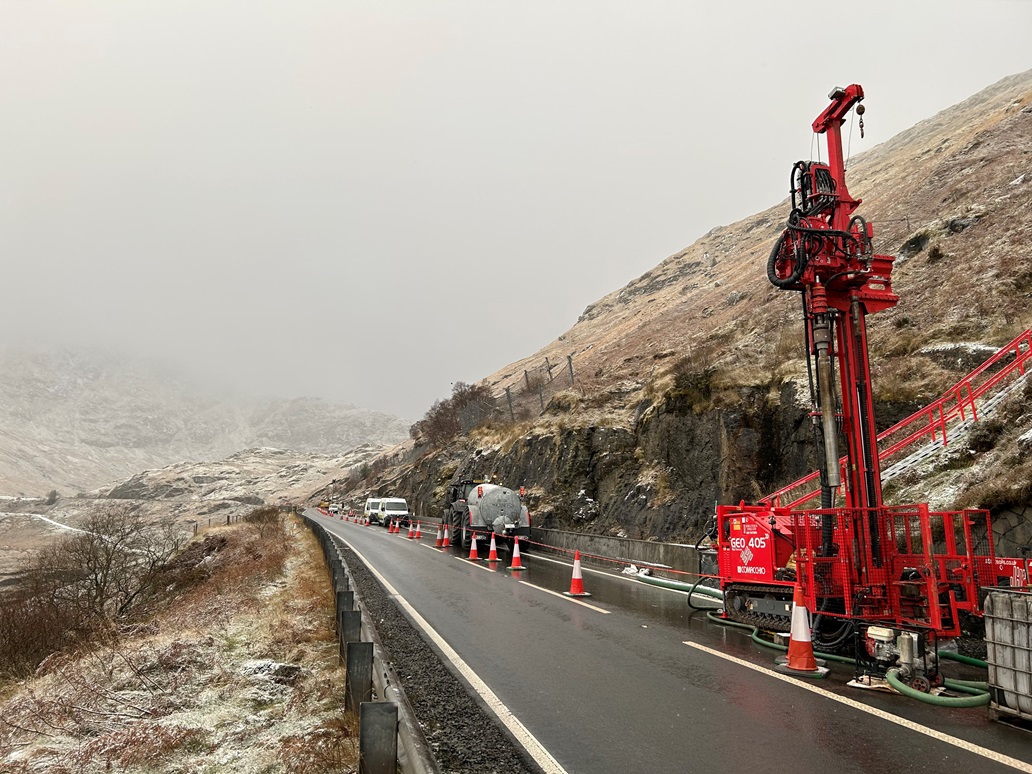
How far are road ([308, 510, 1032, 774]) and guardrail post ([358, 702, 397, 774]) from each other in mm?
1668

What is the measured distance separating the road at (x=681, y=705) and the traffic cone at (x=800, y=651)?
0.67ft

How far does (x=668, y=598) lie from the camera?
13188mm

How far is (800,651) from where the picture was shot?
24.7 feet

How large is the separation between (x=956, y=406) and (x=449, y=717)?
544 inches

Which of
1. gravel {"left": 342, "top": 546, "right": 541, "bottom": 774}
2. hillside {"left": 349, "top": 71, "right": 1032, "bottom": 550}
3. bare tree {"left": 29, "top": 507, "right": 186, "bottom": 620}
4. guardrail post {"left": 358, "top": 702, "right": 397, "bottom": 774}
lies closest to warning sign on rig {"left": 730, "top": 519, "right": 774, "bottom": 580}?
hillside {"left": 349, "top": 71, "right": 1032, "bottom": 550}

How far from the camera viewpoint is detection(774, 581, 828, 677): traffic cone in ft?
24.4

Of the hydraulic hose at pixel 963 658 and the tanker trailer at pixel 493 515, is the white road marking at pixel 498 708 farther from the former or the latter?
the tanker trailer at pixel 493 515

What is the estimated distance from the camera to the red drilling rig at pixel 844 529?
7656 millimetres

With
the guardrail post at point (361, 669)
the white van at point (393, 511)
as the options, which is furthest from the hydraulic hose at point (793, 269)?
the white van at point (393, 511)

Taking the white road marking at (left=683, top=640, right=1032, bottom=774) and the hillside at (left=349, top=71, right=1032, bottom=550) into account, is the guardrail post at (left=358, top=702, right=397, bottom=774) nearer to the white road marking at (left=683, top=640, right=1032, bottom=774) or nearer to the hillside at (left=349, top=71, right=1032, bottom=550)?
the white road marking at (left=683, top=640, right=1032, bottom=774)

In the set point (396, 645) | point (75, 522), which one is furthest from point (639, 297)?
point (396, 645)

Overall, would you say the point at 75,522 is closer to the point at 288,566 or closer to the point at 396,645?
the point at 288,566

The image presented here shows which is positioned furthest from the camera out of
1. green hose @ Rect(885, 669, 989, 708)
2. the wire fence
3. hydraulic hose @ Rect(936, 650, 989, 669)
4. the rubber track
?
the wire fence

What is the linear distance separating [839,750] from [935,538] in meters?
7.40
